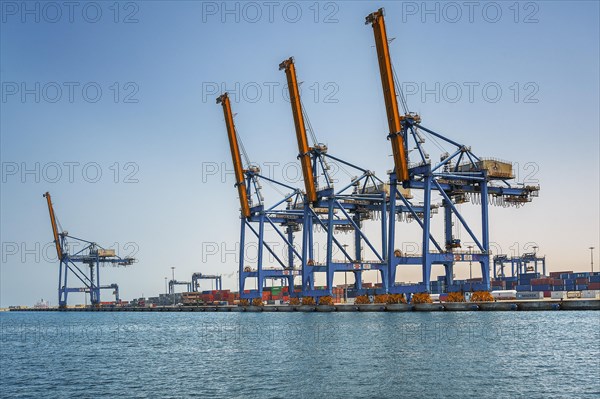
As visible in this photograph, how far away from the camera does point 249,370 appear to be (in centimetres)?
3275

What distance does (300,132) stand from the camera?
285 ft

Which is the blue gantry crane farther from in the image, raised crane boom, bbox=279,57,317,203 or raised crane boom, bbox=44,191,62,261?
raised crane boom, bbox=44,191,62,261

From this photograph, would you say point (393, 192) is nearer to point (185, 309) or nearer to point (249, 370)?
point (249, 370)

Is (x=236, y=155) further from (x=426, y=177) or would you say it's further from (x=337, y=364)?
(x=337, y=364)

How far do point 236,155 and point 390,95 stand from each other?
34695 mm

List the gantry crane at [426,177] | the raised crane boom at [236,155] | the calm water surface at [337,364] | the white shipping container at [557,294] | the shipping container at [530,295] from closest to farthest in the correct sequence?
the calm water surface at [337,364] < the gantry crane at [426,177] < the raised crane boom at [236,155] < the shipping container at [530,295] < the white shipping container at [557,294]

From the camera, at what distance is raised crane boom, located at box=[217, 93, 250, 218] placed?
99188 millimetres

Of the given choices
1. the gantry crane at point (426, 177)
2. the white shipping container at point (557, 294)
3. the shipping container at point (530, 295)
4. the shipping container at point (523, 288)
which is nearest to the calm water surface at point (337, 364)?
the gantry crane at point (426, 177)

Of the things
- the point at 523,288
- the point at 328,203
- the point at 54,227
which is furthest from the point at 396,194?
the point at 54,227

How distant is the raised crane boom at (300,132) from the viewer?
282 ft

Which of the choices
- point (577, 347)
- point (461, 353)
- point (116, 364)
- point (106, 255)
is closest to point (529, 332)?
point (577, 347)

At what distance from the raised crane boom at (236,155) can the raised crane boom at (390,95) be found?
108 ft

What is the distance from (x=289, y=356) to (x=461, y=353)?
916 centimetres

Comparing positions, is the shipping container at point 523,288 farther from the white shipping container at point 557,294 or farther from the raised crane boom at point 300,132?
the raised crane boom at point 300,132
